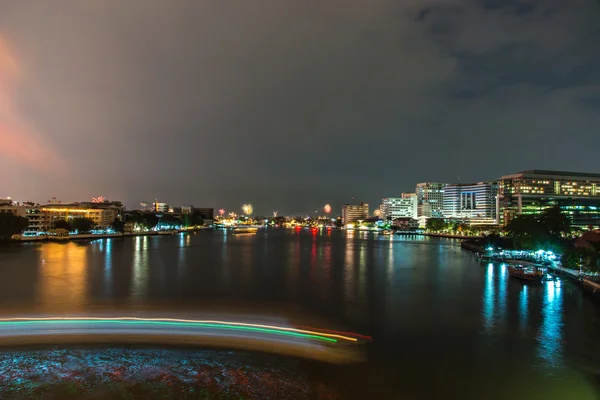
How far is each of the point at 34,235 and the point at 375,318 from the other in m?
36.0

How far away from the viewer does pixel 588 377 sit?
18.5 ft

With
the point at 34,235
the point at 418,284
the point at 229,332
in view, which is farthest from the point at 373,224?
the point at 229,332

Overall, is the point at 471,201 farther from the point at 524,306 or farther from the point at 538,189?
the point at 524,306

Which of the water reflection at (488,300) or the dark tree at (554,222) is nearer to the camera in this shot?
the water reflection at (488,300)

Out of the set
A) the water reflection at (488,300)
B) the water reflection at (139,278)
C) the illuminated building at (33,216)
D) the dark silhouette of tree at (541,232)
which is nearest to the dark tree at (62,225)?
the illuminated building at (33,216)

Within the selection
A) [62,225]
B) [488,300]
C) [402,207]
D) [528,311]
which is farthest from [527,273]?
[402,207]

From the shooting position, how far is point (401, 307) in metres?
9.88

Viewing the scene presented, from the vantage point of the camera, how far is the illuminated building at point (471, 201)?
219 ft

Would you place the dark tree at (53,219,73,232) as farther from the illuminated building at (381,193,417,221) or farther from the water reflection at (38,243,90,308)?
the illuminated building at (381,193,417,221)

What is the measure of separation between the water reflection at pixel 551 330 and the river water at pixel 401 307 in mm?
24

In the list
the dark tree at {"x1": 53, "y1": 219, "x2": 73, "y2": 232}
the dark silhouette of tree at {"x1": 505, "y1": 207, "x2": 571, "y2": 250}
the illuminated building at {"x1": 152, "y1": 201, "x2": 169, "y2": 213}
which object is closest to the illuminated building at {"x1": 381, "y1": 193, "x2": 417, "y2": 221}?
the illuminated building at {"x1": 152, "y1": 201, "x2": 169, "y2": 213}

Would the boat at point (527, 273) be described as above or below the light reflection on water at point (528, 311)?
above

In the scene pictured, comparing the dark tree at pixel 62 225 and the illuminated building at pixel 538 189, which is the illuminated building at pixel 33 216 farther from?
the illuminated building at pixel 538 189

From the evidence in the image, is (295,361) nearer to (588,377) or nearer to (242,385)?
(242,385)
